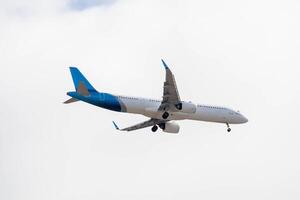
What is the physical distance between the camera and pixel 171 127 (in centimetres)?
9519

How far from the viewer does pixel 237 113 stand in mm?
94812

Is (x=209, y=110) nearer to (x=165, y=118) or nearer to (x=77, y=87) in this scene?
(x=165, y=118)

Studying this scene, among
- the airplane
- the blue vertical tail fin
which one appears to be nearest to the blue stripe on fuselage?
the airplane

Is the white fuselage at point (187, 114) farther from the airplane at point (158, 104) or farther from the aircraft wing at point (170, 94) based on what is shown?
the aircraft wing at point (170, 94)

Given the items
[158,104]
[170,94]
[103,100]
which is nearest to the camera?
[103,100]

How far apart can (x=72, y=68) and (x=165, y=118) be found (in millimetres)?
11340

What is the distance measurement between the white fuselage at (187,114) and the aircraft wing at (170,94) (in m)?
1.17

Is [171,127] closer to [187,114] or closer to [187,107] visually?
[187,114]

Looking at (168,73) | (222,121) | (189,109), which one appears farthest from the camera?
(222,121)

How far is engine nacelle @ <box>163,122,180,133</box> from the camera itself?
312ft

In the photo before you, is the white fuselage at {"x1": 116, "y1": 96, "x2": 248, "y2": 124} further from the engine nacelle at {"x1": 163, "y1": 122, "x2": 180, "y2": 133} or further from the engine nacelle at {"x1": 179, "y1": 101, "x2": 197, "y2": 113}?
the engine nacelle at {"x1": 163, "y1": 122, "x2": 180, "y2": 133}

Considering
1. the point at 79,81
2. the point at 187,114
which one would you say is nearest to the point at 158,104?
the point at 187,114

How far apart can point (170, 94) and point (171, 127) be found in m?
11.1

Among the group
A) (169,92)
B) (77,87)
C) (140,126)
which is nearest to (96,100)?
(77,87)
